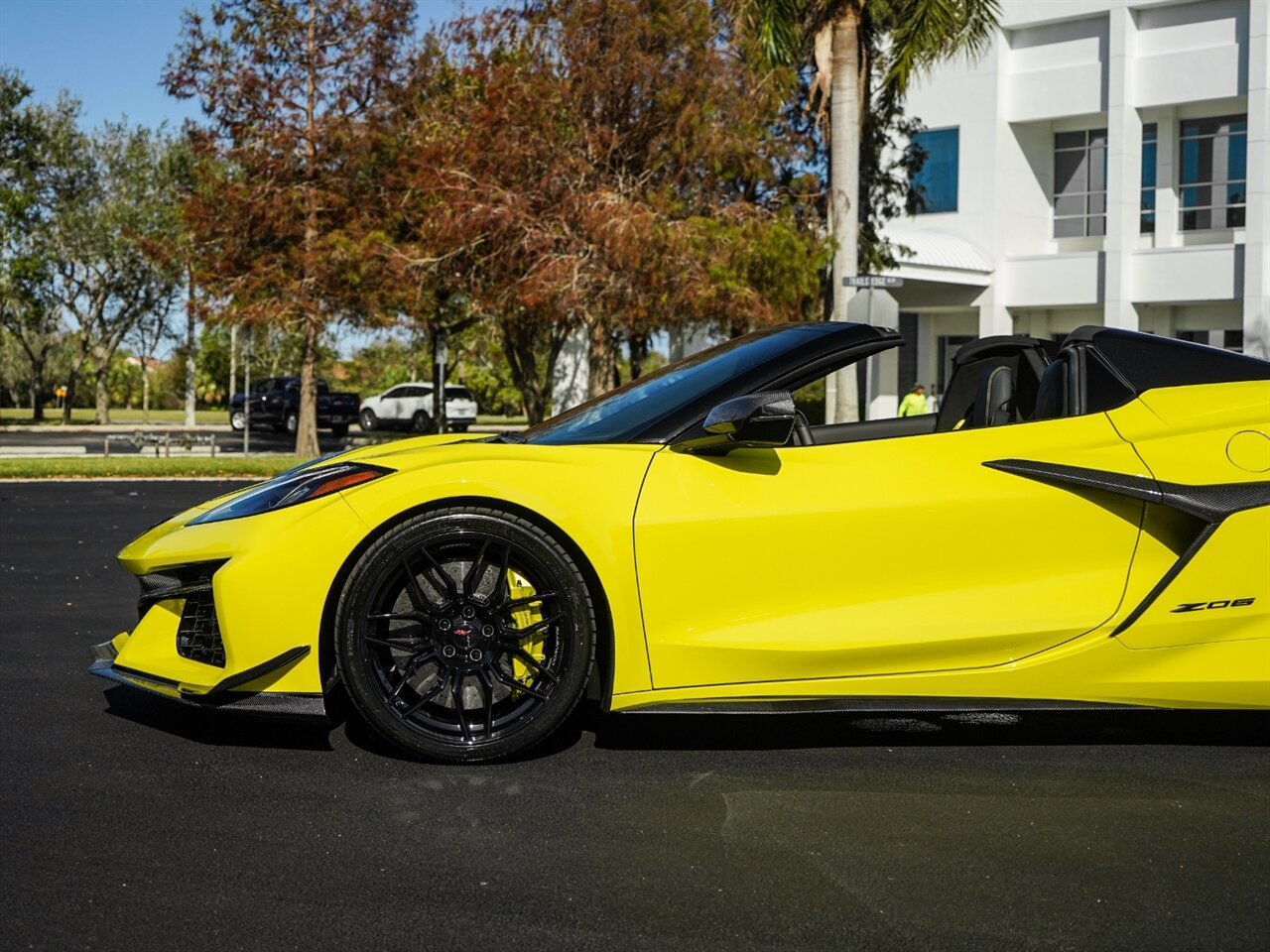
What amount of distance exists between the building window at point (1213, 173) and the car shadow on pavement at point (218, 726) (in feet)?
106

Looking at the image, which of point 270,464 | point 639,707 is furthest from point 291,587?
point 270,464

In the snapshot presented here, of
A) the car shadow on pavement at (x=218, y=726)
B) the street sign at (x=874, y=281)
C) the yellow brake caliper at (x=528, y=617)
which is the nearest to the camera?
the yellow brake caliper at (x=528, y=617)

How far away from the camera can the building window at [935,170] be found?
35281 mm

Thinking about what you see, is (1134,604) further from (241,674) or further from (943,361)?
(943,361)

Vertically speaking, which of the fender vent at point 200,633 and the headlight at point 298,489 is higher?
the headlight at point 298,489

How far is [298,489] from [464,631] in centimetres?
70

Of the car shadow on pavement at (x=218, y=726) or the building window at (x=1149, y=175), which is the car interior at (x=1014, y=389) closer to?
the car shadow on pavement at (x=218, y=726)

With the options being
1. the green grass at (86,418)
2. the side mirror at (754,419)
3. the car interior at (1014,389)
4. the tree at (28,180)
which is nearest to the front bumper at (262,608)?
the side mirror at (754,419)

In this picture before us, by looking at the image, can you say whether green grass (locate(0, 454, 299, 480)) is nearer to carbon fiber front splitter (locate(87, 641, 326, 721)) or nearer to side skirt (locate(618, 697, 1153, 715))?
carbon fiber front splitter (locate(87, 641, 326, 721))

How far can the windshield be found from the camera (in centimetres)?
477

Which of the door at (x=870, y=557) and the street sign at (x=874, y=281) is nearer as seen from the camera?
the door at (x=870, y=557)

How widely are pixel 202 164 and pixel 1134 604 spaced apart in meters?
28.7

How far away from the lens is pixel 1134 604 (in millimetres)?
4539

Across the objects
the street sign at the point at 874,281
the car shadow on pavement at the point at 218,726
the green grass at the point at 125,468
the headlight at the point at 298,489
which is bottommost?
the car shadow on pavement at the point at 218,726
